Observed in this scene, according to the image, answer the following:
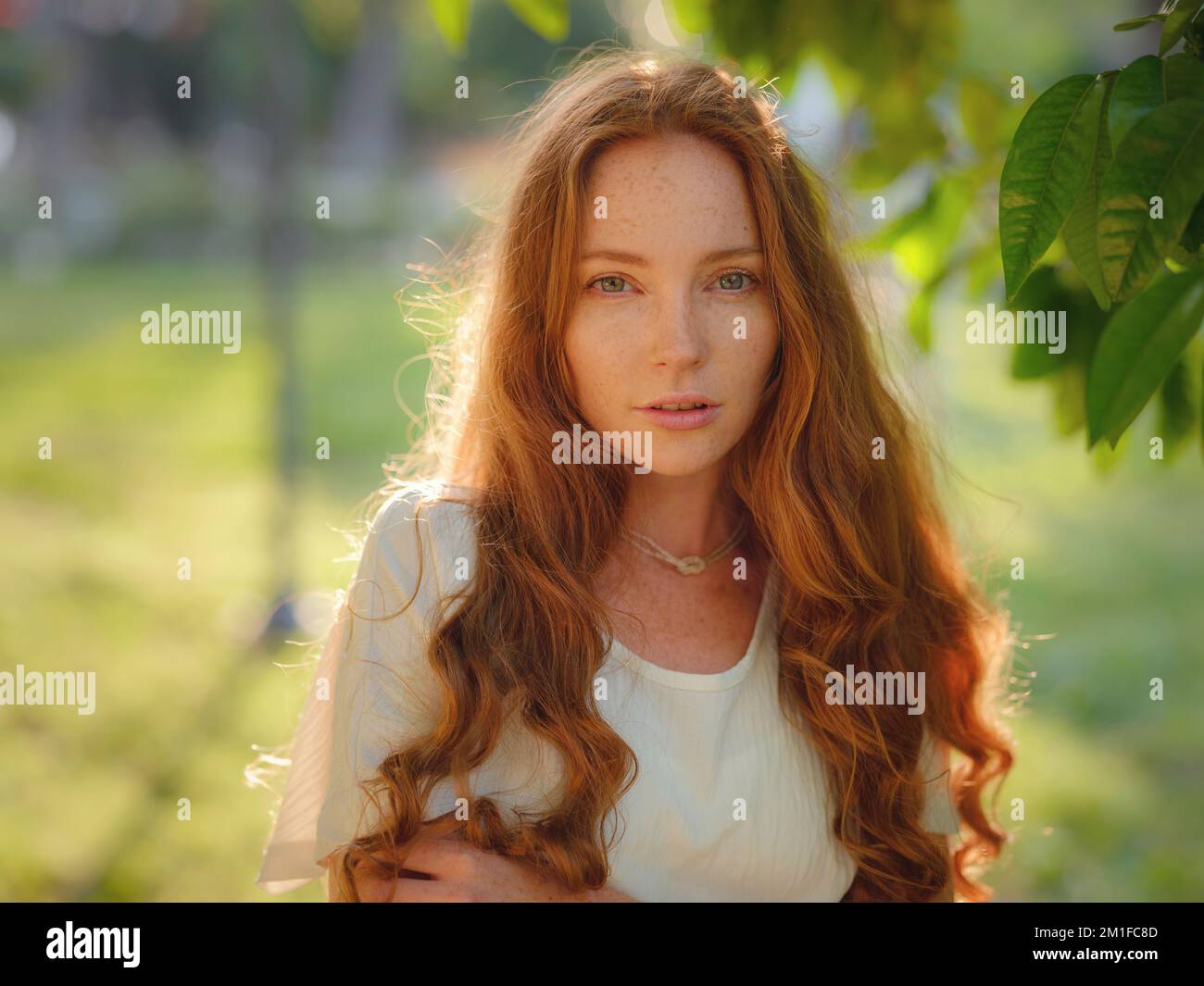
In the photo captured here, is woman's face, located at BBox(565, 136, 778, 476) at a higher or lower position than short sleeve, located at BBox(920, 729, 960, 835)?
higher

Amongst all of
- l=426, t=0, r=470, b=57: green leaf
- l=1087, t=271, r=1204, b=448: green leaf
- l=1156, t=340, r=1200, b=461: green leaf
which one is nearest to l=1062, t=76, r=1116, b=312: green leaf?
l=1087, t=271, r=1204, b=448: green leaf

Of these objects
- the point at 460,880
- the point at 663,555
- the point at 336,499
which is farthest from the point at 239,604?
the point at 460,880

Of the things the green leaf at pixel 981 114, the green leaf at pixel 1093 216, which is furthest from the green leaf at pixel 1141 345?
the green leaf at pixel 981 114

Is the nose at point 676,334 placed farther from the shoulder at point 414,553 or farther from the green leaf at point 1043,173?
the green leaf at point 1043,173

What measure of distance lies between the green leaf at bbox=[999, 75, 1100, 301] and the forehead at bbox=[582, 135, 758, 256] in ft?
1.55

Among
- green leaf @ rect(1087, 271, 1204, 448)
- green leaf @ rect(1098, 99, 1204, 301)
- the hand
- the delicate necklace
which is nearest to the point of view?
green leaf @ rect(1098, 99, 1204, 301)

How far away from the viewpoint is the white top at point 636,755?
162cm

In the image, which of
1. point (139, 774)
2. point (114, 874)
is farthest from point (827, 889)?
point (139, 774)

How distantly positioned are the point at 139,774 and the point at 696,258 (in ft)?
10.9

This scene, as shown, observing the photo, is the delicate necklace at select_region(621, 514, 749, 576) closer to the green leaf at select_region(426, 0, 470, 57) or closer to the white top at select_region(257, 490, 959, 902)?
the white top at select_region(257, 490, 959, 902)

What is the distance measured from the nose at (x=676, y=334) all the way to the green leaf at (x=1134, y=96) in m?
0.57

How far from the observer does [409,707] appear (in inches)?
63.7

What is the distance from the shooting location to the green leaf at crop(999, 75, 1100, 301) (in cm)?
121

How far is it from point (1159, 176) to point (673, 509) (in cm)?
86
